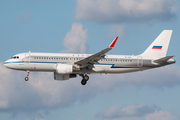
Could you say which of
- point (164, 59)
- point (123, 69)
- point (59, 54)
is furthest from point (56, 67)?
point (164, 59)

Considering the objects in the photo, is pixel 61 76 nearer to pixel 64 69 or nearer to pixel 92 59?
pixel 64 69

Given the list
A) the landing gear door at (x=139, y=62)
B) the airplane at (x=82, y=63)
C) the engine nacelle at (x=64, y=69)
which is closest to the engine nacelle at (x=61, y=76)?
the airplane at (x=82, y=63)

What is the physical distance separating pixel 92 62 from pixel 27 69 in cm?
1061

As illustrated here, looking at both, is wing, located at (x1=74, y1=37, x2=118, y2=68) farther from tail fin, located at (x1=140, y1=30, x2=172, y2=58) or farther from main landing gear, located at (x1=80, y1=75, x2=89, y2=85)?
tail fin, located at (x1=140, y1=30, x2=172, y2=58)

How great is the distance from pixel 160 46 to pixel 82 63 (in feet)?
50.9

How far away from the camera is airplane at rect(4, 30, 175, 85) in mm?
56375

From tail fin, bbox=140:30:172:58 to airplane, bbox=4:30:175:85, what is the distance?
0.59 m

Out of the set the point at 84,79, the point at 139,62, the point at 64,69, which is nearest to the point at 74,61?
the point at 64,69

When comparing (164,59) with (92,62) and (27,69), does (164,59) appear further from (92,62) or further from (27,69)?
(27,69)

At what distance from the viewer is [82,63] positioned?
56.8m

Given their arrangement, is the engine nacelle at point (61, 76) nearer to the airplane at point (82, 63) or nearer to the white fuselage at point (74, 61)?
the airplane at point (82, 63)

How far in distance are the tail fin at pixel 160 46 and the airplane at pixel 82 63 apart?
1.95ft

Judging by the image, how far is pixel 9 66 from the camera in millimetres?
57344

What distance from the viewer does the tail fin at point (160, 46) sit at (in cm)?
6209
